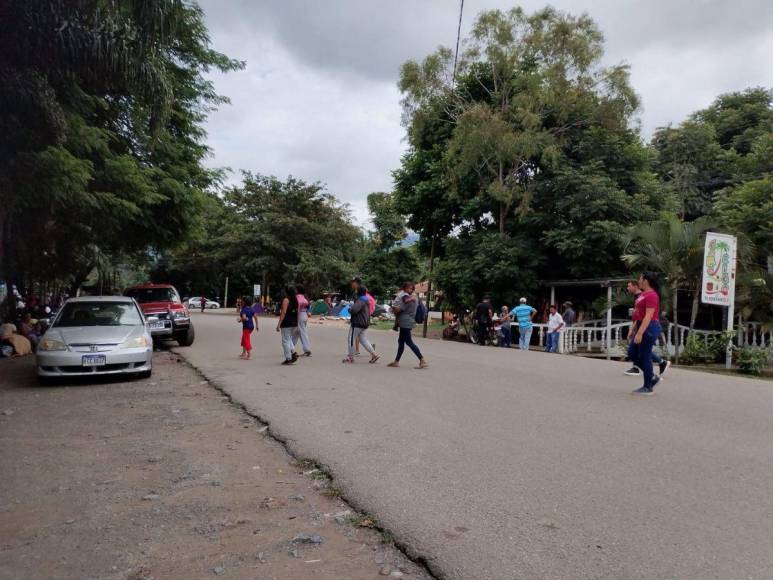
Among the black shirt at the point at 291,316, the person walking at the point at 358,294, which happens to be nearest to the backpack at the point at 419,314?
the person walking at the point at 358,294

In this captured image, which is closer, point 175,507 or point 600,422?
point 175,507

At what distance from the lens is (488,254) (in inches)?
853

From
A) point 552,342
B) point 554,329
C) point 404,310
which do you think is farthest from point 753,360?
point 404,310

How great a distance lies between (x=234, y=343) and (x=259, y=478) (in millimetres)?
13237

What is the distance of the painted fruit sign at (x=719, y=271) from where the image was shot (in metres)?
14.4

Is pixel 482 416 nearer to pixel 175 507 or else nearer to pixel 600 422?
pixel 600 422

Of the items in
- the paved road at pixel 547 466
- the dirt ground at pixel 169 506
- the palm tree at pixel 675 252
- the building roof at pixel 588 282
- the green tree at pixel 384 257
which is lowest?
the dirt ground at pixel 169 506

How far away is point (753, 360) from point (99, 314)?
13.9 m

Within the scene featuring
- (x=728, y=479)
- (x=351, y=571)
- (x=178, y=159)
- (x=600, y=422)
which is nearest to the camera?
(x=351, y=571)

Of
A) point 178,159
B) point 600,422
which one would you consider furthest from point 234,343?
point 600,422

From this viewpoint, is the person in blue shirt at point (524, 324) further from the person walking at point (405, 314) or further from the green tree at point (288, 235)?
the green tree at point (288, 235)

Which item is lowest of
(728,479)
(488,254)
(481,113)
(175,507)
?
(175,507)

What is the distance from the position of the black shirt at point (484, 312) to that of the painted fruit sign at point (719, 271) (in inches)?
285

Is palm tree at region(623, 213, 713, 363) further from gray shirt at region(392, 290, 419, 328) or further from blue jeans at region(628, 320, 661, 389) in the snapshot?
gray shirt at region(392, 290, 419, 328)
